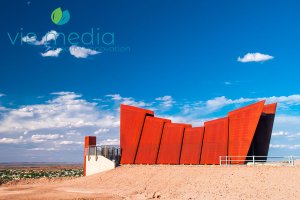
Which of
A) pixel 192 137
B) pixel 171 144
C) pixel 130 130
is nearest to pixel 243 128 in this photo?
pixel 192 137

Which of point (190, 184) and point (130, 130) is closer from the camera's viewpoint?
point (190, 184)

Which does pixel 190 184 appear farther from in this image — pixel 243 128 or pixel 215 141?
pixel 243 128

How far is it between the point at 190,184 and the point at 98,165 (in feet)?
43.3

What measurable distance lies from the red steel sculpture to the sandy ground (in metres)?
3.34

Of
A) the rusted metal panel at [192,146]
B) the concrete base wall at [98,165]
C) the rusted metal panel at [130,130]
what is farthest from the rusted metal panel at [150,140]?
the concrete base wall at [98,165]

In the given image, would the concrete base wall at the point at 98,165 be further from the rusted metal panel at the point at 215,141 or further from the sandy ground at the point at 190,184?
the rusted metal panel at the point at 215,141

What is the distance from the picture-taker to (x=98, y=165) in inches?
1409

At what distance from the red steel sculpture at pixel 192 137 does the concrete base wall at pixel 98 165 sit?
5.07 feet

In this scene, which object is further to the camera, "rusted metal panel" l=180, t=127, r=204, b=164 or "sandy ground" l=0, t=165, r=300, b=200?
"rusted metal panel" l=180, t=127, r=204, b=164

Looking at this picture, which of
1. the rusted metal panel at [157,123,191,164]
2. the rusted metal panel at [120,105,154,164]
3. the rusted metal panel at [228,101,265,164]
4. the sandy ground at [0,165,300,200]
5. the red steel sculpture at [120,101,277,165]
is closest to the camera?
the sandy ground at [0,165,300,200]

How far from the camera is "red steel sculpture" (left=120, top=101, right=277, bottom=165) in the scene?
31.7m

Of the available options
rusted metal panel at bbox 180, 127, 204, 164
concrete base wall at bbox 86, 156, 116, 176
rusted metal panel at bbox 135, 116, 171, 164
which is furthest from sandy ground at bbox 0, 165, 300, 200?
rusted metal panel at bbox 180, 127, 204, 164

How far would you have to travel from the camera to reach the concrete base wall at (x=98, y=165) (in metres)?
34.8

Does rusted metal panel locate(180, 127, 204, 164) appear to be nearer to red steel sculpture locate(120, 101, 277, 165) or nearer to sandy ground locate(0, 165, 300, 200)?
red steel sculpture locate(120, 101, 277, 165)
